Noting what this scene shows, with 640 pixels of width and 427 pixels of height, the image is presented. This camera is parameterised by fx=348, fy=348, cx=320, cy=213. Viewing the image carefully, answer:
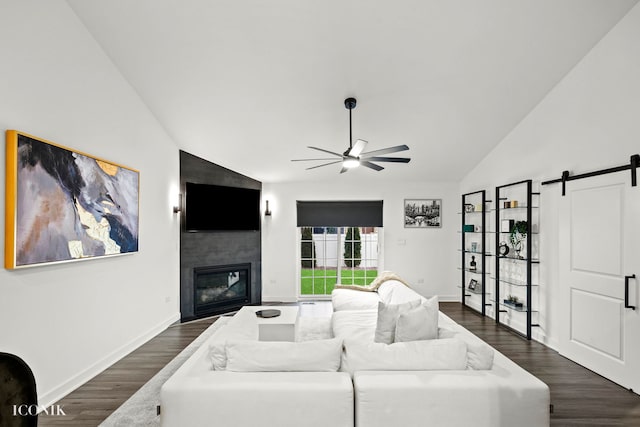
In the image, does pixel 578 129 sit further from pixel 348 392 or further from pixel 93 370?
pixel 93 370

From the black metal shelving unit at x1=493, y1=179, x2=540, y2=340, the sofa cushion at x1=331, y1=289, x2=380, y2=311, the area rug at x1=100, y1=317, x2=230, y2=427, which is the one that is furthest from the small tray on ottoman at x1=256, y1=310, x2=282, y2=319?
the black metal shelving unit at x1=493, y1=179, x2=540, y2=340

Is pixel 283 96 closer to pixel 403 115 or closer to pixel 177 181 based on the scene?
pixel 403 115

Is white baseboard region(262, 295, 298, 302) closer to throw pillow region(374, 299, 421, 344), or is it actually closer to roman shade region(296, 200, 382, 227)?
roman shade region(296, 200, 382, 227)

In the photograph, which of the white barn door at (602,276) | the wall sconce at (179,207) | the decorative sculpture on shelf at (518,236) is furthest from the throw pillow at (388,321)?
the wall sconce at (179,207)

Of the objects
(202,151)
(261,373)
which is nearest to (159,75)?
(202,151)

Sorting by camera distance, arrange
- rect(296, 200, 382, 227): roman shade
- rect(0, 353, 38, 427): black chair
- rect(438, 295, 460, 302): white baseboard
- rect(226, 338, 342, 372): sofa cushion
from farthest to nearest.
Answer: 1. rect(296, 200, 382, 227): roman shade
2. rect(438, 295, 460, 302): white baseboard
3. rect(226, 338, 342, 372): sofa cushion
4. rect(0, 353, 38, 427): black chair

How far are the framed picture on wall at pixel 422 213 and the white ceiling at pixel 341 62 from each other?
185 cm

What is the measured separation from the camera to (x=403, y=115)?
15.2ft

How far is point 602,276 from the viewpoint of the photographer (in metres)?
3.49

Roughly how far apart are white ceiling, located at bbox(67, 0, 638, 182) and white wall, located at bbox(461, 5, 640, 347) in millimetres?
162

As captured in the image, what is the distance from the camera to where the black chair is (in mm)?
863

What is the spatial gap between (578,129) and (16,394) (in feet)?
16.1

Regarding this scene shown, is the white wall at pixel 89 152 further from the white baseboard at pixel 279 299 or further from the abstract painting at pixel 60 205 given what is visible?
the white baseboard at pixel 279 299

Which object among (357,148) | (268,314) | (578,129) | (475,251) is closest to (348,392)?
(268,314)
